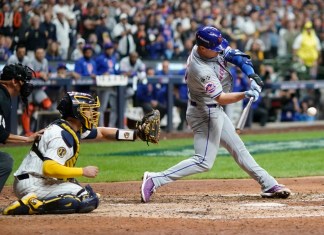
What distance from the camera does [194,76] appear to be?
7535 millimetres

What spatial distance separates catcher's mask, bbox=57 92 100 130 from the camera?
6.74 meters

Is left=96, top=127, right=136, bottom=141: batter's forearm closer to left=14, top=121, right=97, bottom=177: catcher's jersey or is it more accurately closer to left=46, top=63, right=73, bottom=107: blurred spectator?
left=14, top=121, right=97, bottom=177: catcher's jersey

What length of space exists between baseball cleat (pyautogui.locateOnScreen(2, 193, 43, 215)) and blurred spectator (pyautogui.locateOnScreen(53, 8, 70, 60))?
10020 millimetres

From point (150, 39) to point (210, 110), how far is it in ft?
35.5

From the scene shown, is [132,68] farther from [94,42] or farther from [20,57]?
[20,57]

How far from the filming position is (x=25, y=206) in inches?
264

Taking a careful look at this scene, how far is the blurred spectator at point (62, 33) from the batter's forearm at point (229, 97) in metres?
9.49

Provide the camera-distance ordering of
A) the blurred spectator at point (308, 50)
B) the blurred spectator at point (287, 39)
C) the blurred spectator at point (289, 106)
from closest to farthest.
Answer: the blurred spectator at point (289, 106), the blurred spectator at point (308, 50), the blurred spectator at point (287, 39)

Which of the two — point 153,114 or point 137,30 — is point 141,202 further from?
point 137,30

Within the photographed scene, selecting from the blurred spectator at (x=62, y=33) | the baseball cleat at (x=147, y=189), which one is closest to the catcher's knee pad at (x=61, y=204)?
the baseball cleat at (x=147, y=189)

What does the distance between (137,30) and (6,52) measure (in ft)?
11.9

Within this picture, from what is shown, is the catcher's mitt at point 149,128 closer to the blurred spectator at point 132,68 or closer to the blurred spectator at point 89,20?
the blurred spectator at point 132,68

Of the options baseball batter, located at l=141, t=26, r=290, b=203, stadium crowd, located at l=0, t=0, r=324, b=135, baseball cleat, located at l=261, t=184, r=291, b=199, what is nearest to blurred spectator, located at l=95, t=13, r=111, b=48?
stadium crowd, located at l=0, t=0, r=324, b=135

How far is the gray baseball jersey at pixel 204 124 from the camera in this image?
7.57 m
